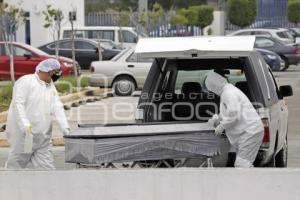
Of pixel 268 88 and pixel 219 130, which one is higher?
pixel 268 88

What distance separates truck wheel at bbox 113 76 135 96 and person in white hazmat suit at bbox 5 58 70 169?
45.1 feet

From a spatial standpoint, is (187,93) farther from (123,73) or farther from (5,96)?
(123,73)

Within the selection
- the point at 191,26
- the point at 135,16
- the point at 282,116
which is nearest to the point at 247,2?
the point at 191,26

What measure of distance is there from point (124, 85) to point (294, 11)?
101 ft

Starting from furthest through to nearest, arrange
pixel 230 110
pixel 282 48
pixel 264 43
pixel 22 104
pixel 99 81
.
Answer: pixel 264 43
pixel 282 48
pixel 99 81
pixel 22 104
pixel 230 110

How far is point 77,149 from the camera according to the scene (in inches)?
306

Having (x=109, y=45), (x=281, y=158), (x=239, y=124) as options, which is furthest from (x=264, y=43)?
(x=239, y=124)

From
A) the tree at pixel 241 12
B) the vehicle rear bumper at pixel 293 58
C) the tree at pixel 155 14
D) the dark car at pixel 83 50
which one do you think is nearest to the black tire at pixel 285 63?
the vehicle rear bumper at pixel 293 58

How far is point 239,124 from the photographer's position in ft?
26.7

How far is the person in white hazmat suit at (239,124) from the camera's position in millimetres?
8047

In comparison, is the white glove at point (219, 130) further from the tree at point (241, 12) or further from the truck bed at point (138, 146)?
the tree at point (241, 12)

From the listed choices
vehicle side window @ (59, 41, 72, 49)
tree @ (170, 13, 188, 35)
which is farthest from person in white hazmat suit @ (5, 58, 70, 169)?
tree @ (170, 13, 188, 35)

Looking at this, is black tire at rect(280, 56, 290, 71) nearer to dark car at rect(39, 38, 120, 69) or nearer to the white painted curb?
dark car at rect(39, 38, 120, 69)

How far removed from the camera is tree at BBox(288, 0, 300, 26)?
50.9m
